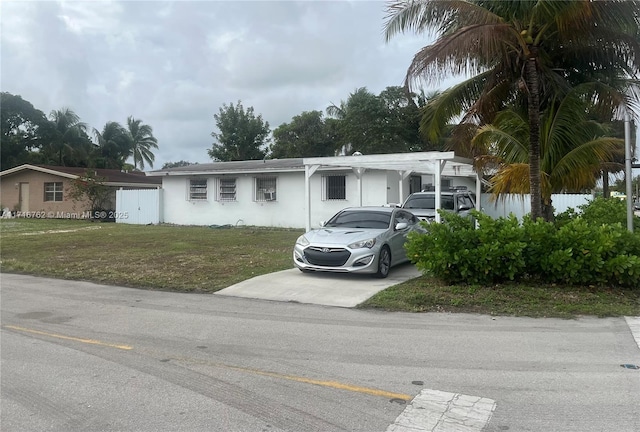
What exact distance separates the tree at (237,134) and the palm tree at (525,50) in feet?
115

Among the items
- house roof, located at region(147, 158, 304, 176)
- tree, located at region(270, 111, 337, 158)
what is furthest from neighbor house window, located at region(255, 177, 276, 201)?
tree, located at region(270, 111, 337, 158)

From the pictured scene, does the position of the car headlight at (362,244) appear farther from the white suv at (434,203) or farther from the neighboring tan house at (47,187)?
the neighboring tan house at (47,187)

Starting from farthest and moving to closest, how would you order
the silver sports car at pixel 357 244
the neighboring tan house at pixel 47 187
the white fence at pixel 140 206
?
1. the neighboring tan house at pixel 47 187
2. the white fence at pixel 140 206
3. the silver sports car at pixel 357 244

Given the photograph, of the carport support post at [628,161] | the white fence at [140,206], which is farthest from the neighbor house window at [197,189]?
the carport support post at [628,161]

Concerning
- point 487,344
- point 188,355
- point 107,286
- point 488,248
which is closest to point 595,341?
point 487,344

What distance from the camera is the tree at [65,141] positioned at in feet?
163

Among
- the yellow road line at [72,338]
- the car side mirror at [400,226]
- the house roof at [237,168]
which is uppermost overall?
the house roof at [237,168]

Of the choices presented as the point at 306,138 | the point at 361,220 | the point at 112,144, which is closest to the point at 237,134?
the point at 306,138

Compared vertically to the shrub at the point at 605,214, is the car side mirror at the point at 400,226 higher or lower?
lower

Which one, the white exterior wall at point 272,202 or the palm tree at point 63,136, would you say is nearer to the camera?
the white exterior wall at point 272,202

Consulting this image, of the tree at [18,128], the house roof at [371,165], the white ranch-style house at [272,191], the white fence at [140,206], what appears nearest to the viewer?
the house roof at [371,165]

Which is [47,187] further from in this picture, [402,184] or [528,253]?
[528,253]

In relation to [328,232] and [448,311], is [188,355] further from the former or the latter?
[328,232]

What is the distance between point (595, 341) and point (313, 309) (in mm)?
3923
